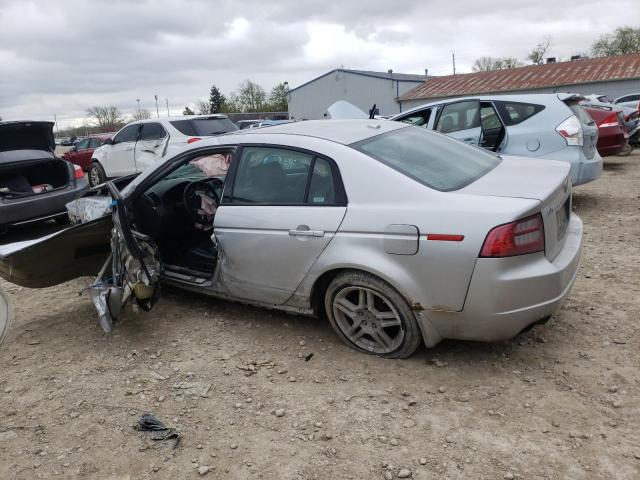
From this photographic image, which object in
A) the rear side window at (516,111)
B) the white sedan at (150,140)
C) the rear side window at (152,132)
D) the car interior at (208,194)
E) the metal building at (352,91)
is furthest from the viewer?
the metal building at (352,91)

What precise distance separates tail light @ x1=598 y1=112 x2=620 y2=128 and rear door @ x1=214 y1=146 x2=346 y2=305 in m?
7.82

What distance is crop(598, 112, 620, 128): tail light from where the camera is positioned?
897 centimetres

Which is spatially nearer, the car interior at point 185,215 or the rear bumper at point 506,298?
the rear bumper at point 506,298

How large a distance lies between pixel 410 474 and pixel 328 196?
5.31 ft

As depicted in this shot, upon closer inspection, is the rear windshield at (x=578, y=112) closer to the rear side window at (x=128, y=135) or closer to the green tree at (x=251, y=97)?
the rear side window at (x=128, y=135)

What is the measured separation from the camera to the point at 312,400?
2.86 meters

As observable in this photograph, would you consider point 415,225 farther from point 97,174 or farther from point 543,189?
point 97,174

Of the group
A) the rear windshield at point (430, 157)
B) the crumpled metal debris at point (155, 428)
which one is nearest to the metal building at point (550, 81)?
the rear windshield at point (430, 157)

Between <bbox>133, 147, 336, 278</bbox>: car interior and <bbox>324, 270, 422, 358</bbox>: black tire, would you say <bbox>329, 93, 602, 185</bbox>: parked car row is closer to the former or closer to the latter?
<bbox>133, 147, 336, 278</bbox>: car interior

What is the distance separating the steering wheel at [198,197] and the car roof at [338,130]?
0.82 m

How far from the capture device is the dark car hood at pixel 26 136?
7.16m

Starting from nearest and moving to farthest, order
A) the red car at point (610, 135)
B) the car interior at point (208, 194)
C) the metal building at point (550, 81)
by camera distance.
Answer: the car interior at point (208, 194), the red car at point (610, 135), the metal building at point (550, 81)

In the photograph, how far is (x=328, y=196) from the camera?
10.2 ft

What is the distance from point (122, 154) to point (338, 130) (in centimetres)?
847
